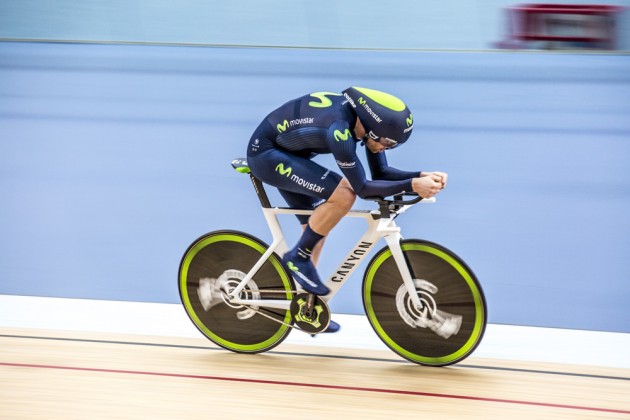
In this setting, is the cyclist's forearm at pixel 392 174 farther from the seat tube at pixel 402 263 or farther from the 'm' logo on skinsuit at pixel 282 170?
the 'm' logo on skinsuit at pixel 282 170

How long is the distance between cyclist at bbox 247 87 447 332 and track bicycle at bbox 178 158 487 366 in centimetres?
9

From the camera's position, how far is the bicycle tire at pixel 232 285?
355 cm

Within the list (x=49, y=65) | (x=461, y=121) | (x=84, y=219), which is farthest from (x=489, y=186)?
(x=49, y=65)

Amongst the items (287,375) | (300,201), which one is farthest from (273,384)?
(300,201)

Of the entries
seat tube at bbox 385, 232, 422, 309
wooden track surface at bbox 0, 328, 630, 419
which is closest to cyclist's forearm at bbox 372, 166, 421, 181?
seat tube at bbox 385, 232, 422, 309

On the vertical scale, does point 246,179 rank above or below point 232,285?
below

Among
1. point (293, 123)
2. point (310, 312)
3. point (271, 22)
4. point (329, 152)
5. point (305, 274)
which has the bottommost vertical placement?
point (271, 22)

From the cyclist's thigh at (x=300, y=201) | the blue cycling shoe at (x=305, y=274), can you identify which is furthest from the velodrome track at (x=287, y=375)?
the cyclist's thigh at (x=300, y=201)

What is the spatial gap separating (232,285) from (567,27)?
5.83 m

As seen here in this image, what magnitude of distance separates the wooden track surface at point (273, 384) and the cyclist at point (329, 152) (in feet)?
0.99

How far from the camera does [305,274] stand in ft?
11.2

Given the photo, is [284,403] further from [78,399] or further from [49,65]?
[49,65]

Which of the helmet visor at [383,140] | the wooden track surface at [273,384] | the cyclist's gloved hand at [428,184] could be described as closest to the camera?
the wooden track surface at [273,384]

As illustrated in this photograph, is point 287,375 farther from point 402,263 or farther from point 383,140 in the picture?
point 383,140
